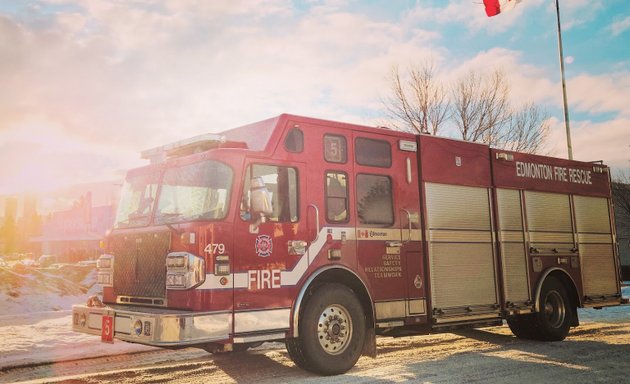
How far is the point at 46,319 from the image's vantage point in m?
12.7

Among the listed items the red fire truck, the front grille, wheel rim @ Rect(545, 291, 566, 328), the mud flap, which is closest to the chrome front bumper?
the red fire truck

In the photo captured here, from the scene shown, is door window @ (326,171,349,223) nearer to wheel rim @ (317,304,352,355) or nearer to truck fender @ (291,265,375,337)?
truck fender @ (291,265,375,337)

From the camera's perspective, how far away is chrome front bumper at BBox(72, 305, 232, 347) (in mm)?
5625

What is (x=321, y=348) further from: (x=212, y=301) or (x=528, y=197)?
(x=528, y=197)

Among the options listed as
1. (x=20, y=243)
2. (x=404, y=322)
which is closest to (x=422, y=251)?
(x=404, y=322)

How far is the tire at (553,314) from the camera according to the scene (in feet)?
32.4

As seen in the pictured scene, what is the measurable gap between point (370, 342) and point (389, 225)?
1.62 meters

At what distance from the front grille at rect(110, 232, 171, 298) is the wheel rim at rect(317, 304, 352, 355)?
1.96 metres

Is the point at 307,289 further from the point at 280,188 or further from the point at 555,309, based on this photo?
the point at 555,309

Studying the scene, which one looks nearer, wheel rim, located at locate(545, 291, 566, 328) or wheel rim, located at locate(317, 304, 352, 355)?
wheel rim, located at locate(317, 304, 352, 355)

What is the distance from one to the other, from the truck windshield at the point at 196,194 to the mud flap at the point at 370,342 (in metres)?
2.65

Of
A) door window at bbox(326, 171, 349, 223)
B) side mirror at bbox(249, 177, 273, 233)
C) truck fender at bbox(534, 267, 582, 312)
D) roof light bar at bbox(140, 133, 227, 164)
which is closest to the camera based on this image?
side mirror at bbox(249, 177, 273, 233)

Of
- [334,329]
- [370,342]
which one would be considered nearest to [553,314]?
[370,342]

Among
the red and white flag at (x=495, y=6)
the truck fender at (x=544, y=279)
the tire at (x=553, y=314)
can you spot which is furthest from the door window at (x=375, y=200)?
the red and white flag at (x=495, y=6)
